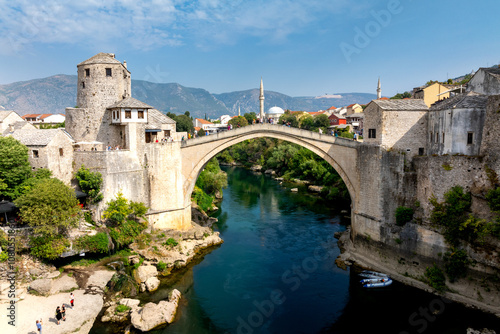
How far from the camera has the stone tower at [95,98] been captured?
26.6 meters

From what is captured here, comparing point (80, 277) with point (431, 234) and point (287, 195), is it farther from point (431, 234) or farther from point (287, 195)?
point (287, 195)

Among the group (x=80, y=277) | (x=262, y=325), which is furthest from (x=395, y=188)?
(x=80, y=277)

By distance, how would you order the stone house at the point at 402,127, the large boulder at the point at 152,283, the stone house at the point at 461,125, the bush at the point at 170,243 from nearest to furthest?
the stone house at the point at 461,125 → the large boulder at the point at 152,283 → the stone house at the point at 402,127 → the bush at the point at 170,243

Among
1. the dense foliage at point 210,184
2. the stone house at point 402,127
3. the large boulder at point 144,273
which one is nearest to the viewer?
the large boulder at point 144,273

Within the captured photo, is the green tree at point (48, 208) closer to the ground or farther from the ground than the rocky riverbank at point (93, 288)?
farther from the ground

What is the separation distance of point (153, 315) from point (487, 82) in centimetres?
2428

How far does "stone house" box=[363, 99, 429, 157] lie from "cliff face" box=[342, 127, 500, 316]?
89 centimetres

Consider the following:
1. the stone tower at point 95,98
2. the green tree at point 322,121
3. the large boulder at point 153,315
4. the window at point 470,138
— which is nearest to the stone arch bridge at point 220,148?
the window at point 470,138

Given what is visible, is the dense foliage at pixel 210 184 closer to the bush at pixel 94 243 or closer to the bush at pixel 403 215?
the bush at pixel 94 243

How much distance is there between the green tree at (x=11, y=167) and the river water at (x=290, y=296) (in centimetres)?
1066

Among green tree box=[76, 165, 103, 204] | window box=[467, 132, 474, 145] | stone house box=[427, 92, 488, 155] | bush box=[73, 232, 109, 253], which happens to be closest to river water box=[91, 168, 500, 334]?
bush box=[73, 232, 109, 253]

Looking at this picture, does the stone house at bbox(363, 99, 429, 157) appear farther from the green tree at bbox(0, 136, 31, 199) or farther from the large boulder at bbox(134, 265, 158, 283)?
the green tree at bbox(0, 136, 31, 199)

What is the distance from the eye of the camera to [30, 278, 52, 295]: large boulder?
1744cm

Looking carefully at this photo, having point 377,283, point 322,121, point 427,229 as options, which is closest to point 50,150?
point 377,283
